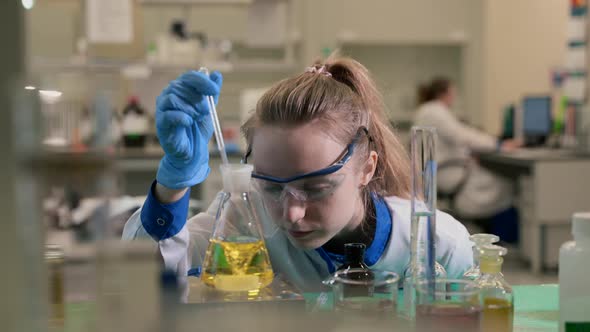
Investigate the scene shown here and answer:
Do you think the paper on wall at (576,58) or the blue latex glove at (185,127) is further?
the paper on wall at (576,58)

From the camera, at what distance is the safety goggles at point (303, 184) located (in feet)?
3.53

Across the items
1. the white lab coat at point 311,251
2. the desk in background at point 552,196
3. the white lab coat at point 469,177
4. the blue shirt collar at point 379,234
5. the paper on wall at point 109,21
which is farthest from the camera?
the white lab coat at point 469,177

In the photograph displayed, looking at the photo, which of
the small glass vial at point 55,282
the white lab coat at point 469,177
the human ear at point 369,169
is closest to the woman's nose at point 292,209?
the human ear at point 369,169

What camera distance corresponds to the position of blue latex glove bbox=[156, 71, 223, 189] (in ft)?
3.38

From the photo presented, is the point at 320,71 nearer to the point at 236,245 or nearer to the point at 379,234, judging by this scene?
the point at 379,234

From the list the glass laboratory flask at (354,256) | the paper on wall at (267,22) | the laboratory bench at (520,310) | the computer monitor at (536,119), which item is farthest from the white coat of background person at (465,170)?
the glass laboratory flask at (354,256)

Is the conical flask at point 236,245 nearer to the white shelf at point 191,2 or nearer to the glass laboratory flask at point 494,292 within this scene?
the glass laboratory flask at point 494,292

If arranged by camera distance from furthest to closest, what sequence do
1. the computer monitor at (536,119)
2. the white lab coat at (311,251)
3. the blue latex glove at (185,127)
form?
1. the computer monitor at (536,119)
2. the white lab coat at (311,251)
3. the blue latex glove at (185,127)

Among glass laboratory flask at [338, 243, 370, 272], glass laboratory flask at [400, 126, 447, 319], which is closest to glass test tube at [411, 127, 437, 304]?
glass laboratory flask at [400, 126, 447, 319]

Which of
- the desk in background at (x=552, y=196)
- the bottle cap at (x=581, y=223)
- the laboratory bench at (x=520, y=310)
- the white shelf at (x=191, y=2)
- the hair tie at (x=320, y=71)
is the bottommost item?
the desk in background at (x=552, y=196)

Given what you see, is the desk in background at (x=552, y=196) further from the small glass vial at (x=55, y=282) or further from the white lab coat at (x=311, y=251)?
the small glass vial at (x=55, y=282)

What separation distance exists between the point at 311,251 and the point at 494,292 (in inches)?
19.9

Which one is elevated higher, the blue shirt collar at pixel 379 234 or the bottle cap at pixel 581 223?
the bottle cap at pixel 581 223

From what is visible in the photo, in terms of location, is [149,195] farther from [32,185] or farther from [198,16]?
[198,16]
